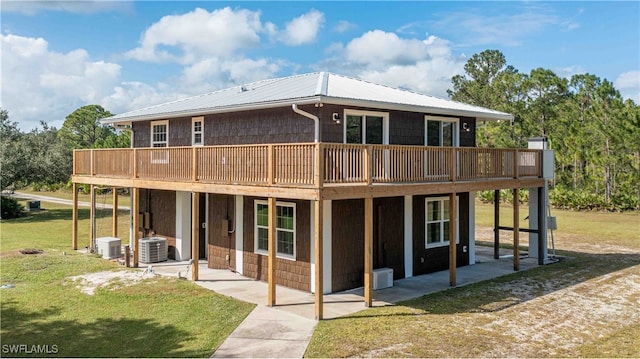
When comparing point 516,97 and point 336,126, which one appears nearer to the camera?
point 336,126

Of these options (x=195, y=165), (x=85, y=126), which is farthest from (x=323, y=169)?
(x=85, y=126)

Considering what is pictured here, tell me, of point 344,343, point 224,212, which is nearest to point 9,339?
point 344,343

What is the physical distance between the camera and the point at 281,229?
12.9 metres

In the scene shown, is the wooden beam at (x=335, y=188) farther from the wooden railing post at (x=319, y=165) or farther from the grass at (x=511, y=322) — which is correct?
the grass at (x=511, y=322)

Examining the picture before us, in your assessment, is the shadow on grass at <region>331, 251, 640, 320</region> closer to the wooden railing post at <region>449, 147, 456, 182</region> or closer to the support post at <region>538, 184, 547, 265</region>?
the support post at <region>538, 184, 547, 265</region>

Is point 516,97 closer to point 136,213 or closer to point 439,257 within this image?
point 439,257

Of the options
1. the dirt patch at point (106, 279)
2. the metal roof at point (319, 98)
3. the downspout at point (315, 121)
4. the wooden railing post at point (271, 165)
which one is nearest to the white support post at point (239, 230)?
the dirt patch at point (106, 279)

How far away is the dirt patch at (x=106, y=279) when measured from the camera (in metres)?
12.2

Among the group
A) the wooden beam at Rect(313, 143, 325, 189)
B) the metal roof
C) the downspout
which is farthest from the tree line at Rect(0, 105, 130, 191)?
the wooden beam at Rect(313, 143, 325, 189)

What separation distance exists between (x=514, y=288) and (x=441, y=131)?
5260 millimetres

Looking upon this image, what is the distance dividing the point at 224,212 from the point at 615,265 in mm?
12835

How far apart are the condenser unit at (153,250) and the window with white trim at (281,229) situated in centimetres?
439

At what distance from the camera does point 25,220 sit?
89.7ft

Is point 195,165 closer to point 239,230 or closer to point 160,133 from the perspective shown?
A: point 239,230
